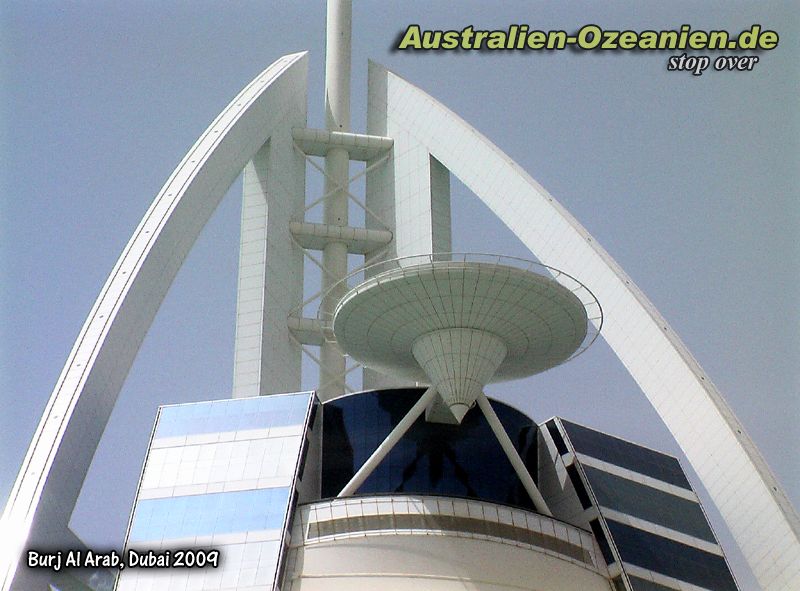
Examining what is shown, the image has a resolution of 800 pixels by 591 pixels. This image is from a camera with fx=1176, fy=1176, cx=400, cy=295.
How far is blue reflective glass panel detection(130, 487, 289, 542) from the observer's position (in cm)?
5338

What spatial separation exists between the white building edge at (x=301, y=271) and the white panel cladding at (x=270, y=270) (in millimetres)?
102

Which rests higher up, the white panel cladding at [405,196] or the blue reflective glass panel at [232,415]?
the white panel cladding at [405,196]

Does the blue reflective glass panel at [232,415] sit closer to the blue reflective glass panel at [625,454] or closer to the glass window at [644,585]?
the blue reflective glass panel at [625,454]

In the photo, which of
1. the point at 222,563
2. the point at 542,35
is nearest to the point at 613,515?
the point at 222,563

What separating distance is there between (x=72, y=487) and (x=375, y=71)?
136 feet

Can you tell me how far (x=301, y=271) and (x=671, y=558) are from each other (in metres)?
30.3

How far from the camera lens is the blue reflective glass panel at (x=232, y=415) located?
57.8 meters

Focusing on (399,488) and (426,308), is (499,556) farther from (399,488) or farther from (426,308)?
(426,308)

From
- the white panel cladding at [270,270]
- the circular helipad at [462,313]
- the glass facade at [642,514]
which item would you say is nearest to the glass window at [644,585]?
the glass facade at [642,514]

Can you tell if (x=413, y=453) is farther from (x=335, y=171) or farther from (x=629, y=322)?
(x=335, y=171)

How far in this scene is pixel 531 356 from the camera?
59.5 m

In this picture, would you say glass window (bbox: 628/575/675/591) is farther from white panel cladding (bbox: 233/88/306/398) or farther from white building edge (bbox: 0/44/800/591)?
white panel cladding (bbox: 233/88/306/398)

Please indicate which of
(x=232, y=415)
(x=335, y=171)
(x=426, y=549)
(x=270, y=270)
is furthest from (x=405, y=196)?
(x=426, y=549)

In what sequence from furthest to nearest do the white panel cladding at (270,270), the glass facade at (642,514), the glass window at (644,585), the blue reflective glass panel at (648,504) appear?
the white panel cladding at (270,270) < the blue reflective glass panel at (648,504) < the glass facade at (642,514) < the glass window at (644,585)
